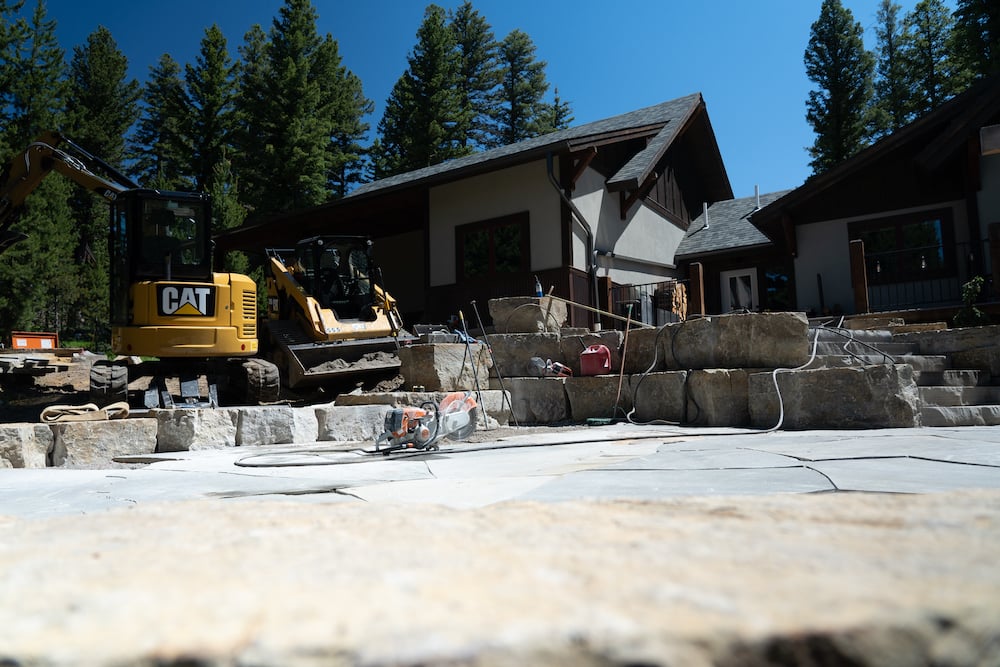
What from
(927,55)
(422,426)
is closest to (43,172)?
(422,426)

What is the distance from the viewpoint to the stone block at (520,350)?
371 inches

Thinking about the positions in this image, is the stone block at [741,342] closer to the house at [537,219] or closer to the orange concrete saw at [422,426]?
the orange concrete saw at [422,426]

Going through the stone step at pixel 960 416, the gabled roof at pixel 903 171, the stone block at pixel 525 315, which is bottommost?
the stone step at pixel 960 416

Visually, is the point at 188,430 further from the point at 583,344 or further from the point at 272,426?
the point at 583,344

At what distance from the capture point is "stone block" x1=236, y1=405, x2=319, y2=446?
7.07m

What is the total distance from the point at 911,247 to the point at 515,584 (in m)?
16.0

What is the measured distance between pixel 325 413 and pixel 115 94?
38516 millimetres

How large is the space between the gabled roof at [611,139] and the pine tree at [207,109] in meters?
14.1

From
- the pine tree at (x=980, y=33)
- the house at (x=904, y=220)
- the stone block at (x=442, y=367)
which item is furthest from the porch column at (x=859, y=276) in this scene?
the pine tree at (x=980, y=33)

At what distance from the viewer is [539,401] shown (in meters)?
8.96

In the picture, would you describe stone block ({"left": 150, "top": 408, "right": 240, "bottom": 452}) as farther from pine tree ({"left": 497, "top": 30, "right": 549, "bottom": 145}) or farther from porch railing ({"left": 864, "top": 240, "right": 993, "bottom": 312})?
pine tree ({"left": 497, "top": 30, "right": 549, "bottom": 145})

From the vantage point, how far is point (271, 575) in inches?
44.4

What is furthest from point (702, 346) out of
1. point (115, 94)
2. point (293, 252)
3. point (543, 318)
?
point (115, 94)

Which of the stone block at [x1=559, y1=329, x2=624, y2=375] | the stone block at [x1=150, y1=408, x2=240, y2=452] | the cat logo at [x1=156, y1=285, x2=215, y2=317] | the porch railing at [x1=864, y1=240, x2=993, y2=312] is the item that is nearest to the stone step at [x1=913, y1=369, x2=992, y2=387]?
the stone block at [x1=559, y1=329, x2=624, y2=375]
